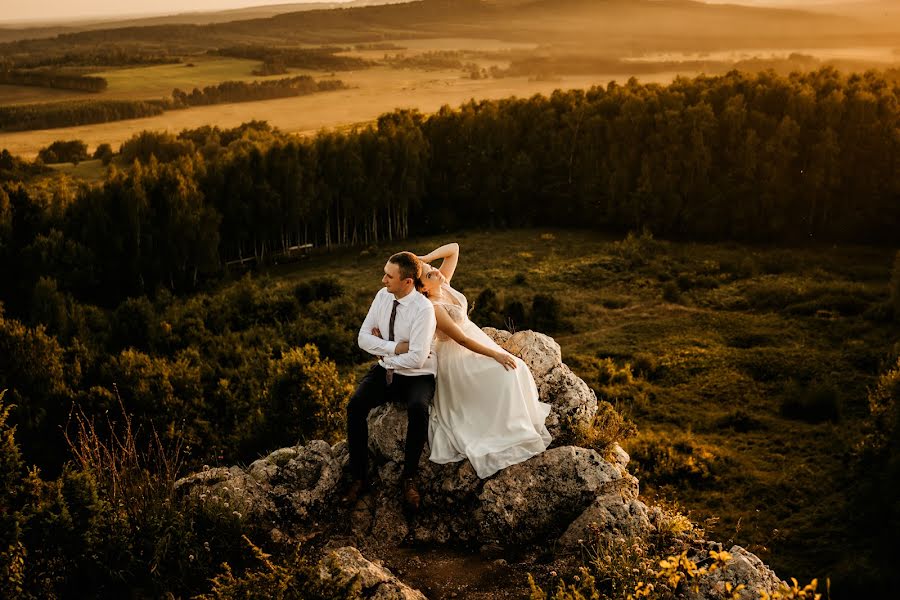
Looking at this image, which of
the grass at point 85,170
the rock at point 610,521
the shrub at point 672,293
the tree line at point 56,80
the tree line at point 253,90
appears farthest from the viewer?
the tree line at point 253,90

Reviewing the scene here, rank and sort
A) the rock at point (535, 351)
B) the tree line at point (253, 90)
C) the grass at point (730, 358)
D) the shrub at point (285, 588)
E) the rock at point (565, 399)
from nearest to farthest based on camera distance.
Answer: the shrub at point (285, 588)
the rock at point (565, 399)
the rock at point (535, 351)
the grass at point (730, 358)
the tree line at point (253, 90)

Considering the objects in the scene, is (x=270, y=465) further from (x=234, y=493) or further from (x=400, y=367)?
(x=400, y=367)

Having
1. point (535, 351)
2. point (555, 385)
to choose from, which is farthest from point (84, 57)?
point (555, 385)

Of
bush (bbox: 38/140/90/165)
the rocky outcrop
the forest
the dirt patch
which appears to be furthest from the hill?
the dirt patch

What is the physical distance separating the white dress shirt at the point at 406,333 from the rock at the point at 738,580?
152 inches

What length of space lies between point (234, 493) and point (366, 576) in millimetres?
2329

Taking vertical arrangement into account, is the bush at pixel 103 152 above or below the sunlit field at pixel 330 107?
below

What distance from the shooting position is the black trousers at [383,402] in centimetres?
870

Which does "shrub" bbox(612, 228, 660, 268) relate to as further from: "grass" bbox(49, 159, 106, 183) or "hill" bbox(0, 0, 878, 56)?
"hill" bbox(0, 0, 878, 56)

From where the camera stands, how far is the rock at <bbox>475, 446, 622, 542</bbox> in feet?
28.0

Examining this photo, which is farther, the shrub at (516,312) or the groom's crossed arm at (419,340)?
the shrub at (516,312)

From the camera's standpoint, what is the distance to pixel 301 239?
177ft

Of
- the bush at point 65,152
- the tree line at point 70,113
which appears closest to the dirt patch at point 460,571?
the bush at point 65,152

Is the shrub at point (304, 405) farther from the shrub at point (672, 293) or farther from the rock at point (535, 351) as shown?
the shrub at point (672, 293)
